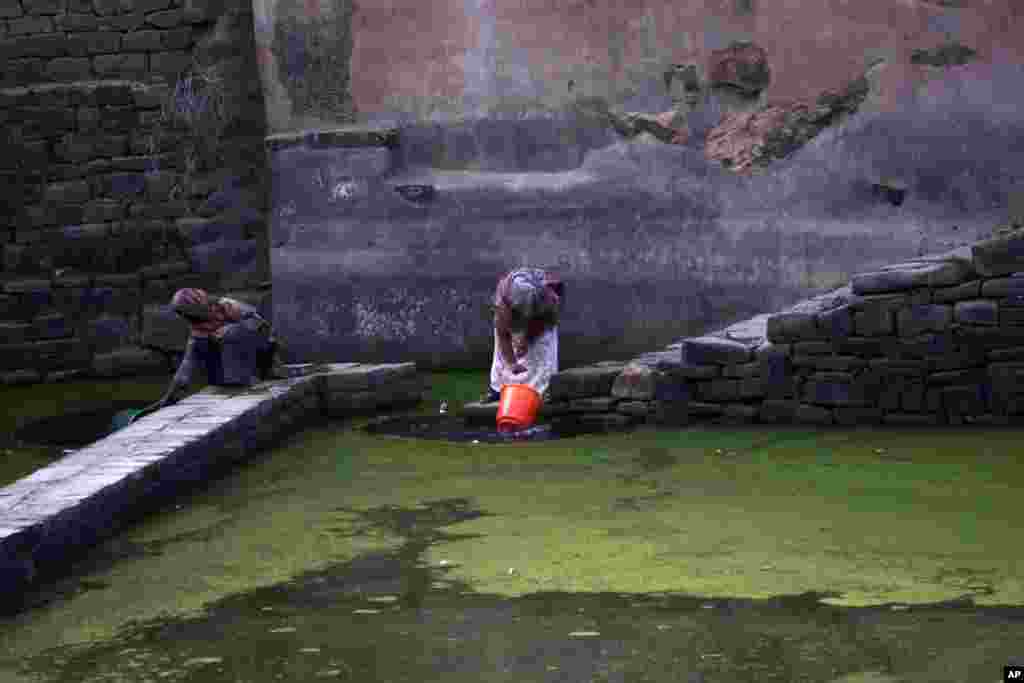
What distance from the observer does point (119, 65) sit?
13867mm

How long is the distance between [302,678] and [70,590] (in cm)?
181

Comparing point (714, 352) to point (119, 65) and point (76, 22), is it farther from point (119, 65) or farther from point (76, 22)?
point (76, 22)

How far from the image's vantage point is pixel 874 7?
38.2ft

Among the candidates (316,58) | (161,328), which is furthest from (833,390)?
(161,328)

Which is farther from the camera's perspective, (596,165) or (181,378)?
(596,165)

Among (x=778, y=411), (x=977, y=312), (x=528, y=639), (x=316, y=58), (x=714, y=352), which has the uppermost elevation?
(x=316, y=58)

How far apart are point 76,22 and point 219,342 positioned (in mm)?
4071

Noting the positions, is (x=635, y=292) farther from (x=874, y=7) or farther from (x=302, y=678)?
(x=302, y=678)

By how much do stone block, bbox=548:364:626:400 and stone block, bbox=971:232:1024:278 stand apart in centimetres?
220

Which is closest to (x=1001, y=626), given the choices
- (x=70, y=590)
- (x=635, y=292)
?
(x=70, y=590)

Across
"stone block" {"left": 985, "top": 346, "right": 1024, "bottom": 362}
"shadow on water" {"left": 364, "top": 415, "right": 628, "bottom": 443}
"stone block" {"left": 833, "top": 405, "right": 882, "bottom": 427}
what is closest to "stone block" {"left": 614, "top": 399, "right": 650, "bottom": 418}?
"shadow on water" {"left": 364, "top": 415, "right": 628, "bottom": 443}

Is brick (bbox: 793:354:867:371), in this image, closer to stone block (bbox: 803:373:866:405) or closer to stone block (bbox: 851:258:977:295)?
stone block (bbox: 803:373:866:405)

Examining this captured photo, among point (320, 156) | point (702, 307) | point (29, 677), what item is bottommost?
point (29, 677)

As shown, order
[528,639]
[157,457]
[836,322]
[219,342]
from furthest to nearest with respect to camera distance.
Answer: [219,342] < [836,322] < [157,457] < [528,639]
